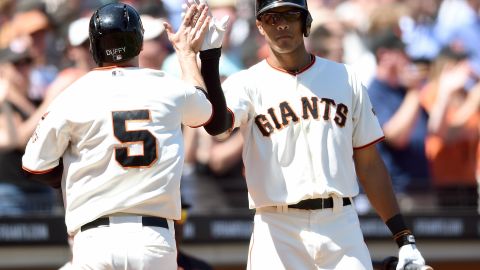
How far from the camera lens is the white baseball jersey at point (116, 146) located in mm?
3705

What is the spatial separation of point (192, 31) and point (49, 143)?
0.84m

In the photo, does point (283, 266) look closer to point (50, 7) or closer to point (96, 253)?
point (96, 253)

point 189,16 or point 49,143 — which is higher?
point 189,16

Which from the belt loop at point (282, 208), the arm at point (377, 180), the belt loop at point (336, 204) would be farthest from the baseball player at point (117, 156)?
the arm at point (377, 180)

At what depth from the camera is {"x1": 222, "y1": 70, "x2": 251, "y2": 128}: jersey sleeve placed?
431 cm

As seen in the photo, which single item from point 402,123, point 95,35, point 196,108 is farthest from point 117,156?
point 402,123

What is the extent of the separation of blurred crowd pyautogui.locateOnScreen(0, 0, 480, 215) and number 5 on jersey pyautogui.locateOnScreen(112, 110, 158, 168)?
333 cm

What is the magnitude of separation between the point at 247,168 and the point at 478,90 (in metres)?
3.42

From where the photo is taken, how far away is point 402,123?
727 centimetres

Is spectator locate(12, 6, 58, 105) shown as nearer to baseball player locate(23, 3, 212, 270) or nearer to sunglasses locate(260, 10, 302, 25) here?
sunglasses locate(260, 10, 302, 25)

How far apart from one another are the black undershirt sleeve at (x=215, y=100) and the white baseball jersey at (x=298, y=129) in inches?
4.6

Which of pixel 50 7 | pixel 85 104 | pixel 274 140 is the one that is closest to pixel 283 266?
pixel 274 140

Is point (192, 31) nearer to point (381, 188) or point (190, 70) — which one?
point (190, 70)

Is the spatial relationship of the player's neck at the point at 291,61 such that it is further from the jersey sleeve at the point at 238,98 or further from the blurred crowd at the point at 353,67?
the blurred crowd at the point at 353,67
